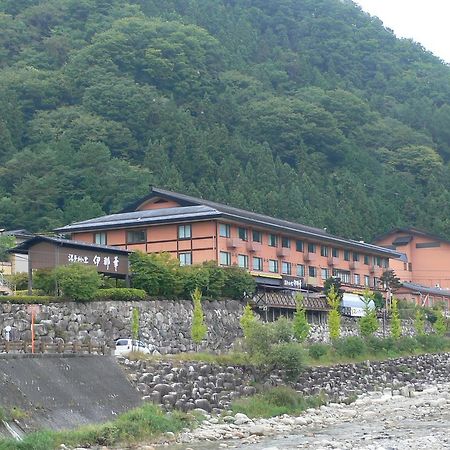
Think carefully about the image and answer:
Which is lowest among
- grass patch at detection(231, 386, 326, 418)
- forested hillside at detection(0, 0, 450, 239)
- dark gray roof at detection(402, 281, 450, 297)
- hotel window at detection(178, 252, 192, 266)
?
grass patch at detection(231, 386, 326, 418)

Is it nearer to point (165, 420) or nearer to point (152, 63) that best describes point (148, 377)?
point (165, 420)

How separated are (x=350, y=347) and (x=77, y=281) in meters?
16.1

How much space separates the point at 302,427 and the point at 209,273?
1566cm

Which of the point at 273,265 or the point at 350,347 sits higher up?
the point at 273,265

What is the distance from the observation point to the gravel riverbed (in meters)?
29.4

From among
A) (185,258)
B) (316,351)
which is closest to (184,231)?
(185,258)

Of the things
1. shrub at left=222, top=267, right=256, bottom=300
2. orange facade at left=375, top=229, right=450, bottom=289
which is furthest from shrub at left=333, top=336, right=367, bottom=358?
orange facade at left=375, top=229, right=450, bottom=289

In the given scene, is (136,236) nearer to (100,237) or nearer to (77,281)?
(100,237)

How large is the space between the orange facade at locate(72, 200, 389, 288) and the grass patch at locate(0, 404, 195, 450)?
22.3 meters

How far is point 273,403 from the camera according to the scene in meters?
38.4

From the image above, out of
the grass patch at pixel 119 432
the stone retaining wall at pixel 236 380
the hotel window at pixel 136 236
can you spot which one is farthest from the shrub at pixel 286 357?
the hotel window at pixel 136 236

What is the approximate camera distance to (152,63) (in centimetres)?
11375

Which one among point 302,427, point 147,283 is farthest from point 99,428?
point 147,283

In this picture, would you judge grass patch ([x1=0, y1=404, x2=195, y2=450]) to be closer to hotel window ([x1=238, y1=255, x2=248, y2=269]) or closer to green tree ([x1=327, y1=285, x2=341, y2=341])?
green tree ([x1=327, y1=285, x2=341, y2=341])
